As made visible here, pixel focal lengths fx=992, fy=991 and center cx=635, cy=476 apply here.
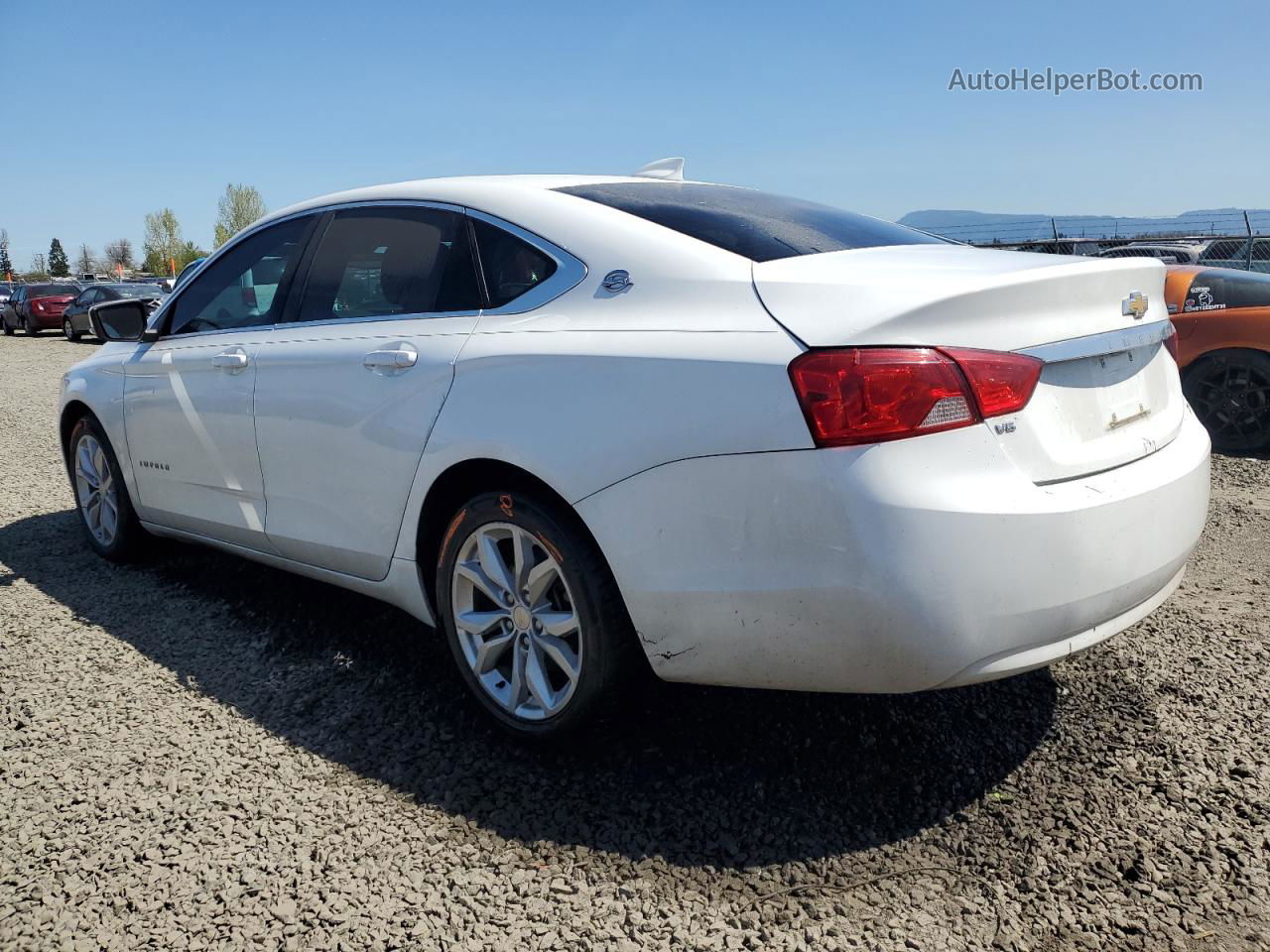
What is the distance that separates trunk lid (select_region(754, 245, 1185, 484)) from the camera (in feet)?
7.20

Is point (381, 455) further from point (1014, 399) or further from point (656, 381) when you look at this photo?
point (1014, 399)

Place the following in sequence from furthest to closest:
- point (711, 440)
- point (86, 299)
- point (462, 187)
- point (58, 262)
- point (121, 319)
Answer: point (58, 262) → point (86, 299) → point (121, 319) → point (462, 187) → point (711, 440)

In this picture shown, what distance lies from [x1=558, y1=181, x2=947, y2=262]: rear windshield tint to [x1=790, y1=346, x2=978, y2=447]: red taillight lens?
1.67 ft

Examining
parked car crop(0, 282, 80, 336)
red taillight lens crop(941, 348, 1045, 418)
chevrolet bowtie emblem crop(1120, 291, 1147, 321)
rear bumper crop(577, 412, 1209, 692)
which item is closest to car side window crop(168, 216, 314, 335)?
rear bumper crop(577, 412, 1209, 692)

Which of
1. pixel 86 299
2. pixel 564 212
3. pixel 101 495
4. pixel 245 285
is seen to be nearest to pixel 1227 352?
pixel 564 212

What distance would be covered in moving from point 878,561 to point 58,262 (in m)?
148

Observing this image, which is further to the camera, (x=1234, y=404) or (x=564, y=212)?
(x=1234, y=404)

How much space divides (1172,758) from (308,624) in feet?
9.89

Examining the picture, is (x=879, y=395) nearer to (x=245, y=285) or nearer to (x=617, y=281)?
(x=617, y=281)

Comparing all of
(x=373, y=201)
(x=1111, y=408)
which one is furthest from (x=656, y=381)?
(x=373, y=201)

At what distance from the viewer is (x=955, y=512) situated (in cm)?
210

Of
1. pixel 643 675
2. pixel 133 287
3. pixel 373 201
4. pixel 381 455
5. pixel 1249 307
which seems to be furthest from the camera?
pixel 133 287

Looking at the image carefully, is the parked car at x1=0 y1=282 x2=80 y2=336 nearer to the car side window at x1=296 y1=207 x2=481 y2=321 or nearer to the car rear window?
the car side window at x1=296 y1=207 x2=481 y2=321

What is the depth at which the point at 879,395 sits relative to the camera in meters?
2.13
